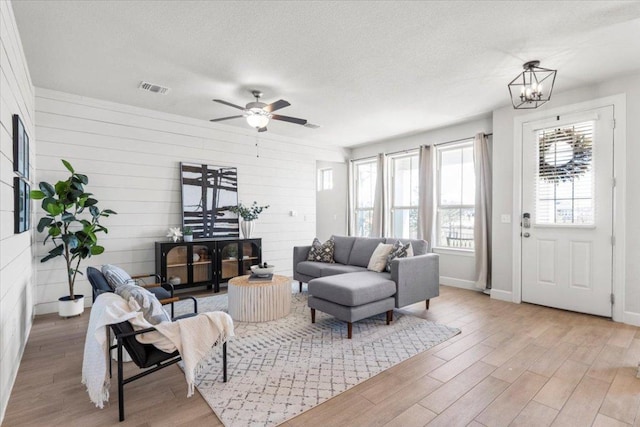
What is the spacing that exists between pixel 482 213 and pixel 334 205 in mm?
3128

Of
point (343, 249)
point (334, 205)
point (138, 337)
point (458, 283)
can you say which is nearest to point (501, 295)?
point (458, 283)

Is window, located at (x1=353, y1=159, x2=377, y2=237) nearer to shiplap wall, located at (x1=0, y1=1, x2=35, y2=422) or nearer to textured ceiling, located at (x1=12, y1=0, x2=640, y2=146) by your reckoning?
textured ceiling, located at (x1=12, y1=0, x2=640, y2=146)

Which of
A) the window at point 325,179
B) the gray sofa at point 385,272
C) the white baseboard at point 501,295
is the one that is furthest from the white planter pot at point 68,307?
the white baseboard at point 501,295

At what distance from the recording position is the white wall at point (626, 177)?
3.54 m

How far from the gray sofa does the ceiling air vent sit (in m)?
2.87

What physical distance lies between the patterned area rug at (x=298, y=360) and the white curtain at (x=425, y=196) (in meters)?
2.28

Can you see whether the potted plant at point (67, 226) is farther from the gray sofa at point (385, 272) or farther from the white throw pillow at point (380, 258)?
the white throw pillow at point (380, 258)

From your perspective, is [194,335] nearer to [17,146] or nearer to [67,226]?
[17,146]

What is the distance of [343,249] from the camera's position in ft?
16.6

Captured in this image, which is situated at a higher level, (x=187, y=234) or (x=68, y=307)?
(x=187, y=234)

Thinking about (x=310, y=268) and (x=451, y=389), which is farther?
(x=310, y=268)

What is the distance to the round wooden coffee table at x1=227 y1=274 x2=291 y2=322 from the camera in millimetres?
3613

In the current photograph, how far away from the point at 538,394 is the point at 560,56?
9.79ft

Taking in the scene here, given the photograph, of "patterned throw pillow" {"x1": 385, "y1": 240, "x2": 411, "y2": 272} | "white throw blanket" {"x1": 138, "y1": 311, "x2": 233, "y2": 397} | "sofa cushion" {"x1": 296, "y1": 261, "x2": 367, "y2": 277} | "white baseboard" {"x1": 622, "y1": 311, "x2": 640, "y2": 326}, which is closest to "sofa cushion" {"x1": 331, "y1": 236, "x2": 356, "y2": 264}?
"sofa cushion" {"x1": 296, "y1": 261, "x2": 367, "y2": 277}
